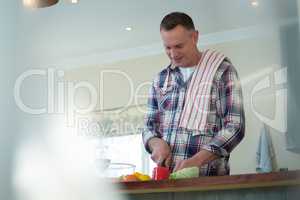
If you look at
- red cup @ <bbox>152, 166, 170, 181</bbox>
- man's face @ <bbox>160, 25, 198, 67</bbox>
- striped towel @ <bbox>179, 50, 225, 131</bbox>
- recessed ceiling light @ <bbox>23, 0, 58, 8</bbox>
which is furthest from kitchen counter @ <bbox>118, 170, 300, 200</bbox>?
recessed ceiling light @ <bbox>23, 0, 58, 8</bbox>

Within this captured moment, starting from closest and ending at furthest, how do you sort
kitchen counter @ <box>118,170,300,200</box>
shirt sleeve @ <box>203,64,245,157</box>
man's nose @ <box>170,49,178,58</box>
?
kitchen counter @ <box>118,170,300,200</box>
shirt sleeve @ <box>203,64,245,157</box>
man's nose @ <box>170,49,178,58</box>

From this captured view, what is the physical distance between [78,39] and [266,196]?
662 mm

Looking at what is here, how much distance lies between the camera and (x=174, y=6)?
125 centimetres

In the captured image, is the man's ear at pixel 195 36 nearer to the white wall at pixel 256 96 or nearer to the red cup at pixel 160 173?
the white wall at pixel 256 96

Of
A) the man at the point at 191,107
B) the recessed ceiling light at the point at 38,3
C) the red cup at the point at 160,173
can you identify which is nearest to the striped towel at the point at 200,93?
the man at the point at 191,107

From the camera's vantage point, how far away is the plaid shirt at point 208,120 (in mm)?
1138

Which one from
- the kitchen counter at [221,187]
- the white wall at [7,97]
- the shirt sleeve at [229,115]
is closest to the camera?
the kitchen counter at [221,187]

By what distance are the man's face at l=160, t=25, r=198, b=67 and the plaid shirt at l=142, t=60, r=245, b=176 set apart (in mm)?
28

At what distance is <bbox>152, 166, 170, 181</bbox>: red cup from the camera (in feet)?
3.88

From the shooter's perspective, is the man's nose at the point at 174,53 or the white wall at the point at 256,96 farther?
the man's nose at the point at 174,53

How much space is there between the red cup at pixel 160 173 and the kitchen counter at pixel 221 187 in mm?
13

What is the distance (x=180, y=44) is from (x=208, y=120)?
0.70 ft

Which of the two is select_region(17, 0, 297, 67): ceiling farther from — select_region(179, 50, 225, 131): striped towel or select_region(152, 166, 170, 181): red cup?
select_region(152, 166, 170, 181): red cup

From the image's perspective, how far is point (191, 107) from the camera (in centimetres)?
119
